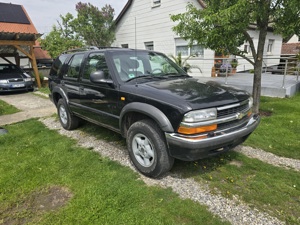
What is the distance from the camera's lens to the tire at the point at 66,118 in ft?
16.7

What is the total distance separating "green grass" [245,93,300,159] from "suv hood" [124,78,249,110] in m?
1.53

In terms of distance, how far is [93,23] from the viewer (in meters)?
15.3

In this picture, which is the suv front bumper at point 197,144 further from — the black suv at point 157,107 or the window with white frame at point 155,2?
the window with white frame at point 155,2

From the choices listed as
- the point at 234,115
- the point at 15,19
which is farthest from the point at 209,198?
the point at 15,19

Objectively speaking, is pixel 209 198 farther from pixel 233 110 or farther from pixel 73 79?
pixel 73 79

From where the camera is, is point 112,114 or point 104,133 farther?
point 104,133

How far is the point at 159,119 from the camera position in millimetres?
2801

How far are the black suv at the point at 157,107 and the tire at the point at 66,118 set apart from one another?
2.42 feet

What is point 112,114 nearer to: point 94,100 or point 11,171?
point 94,100

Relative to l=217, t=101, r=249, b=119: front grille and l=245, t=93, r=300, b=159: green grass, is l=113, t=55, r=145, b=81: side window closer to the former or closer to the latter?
l=217, t=101, r=249, b=119: front grille

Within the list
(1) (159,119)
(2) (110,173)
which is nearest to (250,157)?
(1) (159,119)

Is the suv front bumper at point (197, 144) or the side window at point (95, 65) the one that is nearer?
the suv front bumper at point (197, 144)

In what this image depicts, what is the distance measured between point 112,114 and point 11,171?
1.80m

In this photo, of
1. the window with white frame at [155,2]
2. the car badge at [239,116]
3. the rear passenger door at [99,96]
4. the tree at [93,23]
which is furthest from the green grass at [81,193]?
the tree at [93,23]
